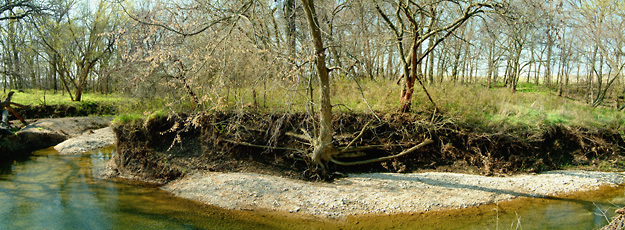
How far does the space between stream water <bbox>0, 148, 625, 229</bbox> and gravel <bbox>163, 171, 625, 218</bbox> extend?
0.28 m

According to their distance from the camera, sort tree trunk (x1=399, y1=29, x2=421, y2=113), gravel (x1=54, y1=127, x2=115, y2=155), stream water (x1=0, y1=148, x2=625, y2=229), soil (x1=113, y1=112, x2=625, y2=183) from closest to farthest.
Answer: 1. stream water (x1=0, y1=148, x2=625, y2=229)
2. soil (x1=113, y1=112, x2=625, y2=183)
3. tree trunk (x1=399, y1=29, x2=421, y2=113)
4. gravel (x1=54, y1=127, x2=115, y2=155)

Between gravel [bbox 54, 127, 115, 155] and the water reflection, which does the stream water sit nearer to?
the water reflection

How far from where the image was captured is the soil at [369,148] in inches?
356

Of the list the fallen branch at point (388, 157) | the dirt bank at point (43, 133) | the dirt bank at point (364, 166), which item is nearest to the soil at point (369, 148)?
the dirt bank at point (364, 166)

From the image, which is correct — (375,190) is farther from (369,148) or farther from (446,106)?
(446,106)

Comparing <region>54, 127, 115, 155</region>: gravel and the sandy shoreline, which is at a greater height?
<region>54, 127, 115, 155</region>: gravel

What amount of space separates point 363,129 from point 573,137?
6450 mm

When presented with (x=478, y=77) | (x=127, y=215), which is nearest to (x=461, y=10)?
(x=127, y=215)

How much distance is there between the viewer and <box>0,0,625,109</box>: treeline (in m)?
7.70

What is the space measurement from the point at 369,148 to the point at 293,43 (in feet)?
12.6

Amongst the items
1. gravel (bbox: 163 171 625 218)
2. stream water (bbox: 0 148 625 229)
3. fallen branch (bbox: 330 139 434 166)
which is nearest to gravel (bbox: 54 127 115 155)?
stream water (bbox: 0 148 625 229)

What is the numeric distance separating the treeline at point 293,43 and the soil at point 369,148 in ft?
4.24

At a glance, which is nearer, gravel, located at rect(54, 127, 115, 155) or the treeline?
the treeline

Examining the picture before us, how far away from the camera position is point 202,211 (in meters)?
7.20
